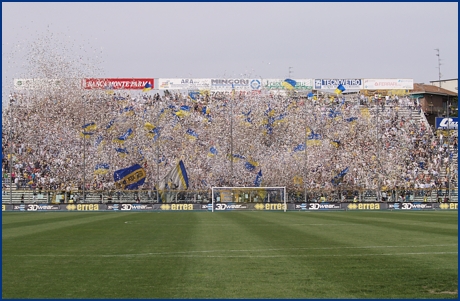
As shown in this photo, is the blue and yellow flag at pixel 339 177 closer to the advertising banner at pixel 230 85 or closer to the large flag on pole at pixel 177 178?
the large flag on pole at pixel 177 178

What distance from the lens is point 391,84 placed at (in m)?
80.1

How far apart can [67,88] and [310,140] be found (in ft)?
94.9

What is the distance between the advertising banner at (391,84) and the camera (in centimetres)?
8000

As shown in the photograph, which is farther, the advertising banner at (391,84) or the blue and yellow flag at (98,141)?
the advertising banner at (391,84)

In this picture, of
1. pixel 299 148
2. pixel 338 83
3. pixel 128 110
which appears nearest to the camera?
pixel 299 148

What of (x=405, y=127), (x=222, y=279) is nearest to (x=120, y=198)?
(x=405, y=127)

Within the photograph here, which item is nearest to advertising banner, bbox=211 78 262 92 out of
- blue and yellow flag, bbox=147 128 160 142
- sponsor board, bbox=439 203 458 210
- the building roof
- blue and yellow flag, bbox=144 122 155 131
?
blue and yellow flag, bbox=144 122 155 131

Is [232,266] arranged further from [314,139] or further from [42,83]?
[42,83]

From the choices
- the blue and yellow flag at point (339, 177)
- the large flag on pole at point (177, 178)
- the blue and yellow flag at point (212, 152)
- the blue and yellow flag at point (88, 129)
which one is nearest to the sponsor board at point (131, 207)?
the large flag on pole at point (177, 178)

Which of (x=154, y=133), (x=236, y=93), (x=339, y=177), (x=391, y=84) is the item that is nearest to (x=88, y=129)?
(x=154, y=133)

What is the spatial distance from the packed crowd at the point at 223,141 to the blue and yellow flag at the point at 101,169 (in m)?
0.10

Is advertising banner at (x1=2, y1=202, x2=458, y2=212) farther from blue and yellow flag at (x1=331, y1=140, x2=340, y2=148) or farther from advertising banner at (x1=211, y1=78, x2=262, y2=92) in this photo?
advertising banner at (x1=211, y1=78, x2=262, y2=92)

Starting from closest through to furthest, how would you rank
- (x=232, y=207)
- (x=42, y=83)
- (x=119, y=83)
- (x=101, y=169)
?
(x=232, y=207) → (x=101, y=169) → (x=42, y=83) → (x=119, y=83)

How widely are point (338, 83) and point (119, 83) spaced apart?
91.5 ft
